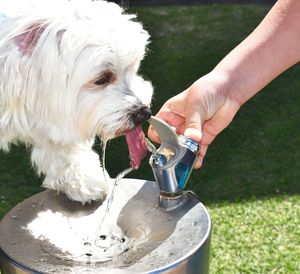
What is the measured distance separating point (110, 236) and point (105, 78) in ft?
1.32

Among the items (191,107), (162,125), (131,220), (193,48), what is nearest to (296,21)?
(191,107)

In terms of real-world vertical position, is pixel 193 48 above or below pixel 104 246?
below

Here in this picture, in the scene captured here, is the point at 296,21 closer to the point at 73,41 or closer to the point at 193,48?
the point at 73,41

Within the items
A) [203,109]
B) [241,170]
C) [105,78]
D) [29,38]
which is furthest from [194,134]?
[241,170]

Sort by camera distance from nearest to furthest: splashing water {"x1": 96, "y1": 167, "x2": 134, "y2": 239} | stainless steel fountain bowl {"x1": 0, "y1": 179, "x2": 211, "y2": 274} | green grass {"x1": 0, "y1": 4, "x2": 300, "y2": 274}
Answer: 1. stainless steel fountain bowl {"x1": 0, "y1": 179, "x2": 211, "y2": 274}
2. splashing water {"x1": 96, "y1": 167, "x2": 134, "y2": 239}
3. green grass {"x1": 0, "y1": 4, "x2": 300, "y2": 274}

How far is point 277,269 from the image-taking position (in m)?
2.17

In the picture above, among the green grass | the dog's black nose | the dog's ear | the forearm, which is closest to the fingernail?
the dog's black nose

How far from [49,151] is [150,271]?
26.7 inches

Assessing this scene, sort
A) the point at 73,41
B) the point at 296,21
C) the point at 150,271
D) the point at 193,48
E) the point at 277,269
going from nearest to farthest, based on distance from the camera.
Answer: the point at 150,271, the point at 73,41, the point at 296,21, the point at 277,269, the point at 193,48

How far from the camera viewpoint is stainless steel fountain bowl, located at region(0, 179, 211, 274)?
1.35 meters

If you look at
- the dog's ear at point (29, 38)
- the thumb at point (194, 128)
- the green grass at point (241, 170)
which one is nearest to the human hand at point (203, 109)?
the thumb at point (194, 128)

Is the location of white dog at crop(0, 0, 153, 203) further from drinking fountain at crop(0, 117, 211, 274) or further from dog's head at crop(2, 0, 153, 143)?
drinking fountain at crop(0, 117, 211, 274)

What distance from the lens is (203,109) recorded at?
1.67 meters

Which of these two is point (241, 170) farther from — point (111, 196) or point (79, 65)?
point (79, 65)
